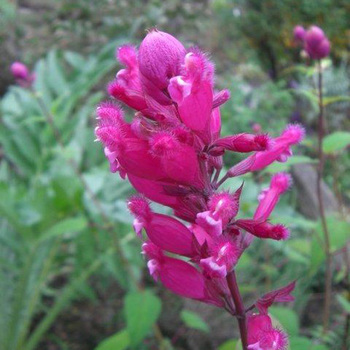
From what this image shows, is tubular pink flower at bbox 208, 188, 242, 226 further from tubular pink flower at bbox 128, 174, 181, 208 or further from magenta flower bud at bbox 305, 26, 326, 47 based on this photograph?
magenta flower bud at bbox 305, 26, 326, 47

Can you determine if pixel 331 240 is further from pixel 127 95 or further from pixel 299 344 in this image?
pixel 127 95

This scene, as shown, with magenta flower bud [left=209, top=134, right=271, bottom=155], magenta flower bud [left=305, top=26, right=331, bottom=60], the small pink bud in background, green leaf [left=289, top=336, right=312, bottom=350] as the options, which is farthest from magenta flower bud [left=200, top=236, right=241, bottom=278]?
the small pink bud in background

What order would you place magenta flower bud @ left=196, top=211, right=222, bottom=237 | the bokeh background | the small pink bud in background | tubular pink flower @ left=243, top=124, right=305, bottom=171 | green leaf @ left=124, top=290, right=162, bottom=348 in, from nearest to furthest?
magenta flower bud @ left=196, top=211, right=222, bottom=237
tubular pink flower @ left=243, top=124, right=305, bottom=171
green leaf @ left=124, top=290, right=162, bottom=348
the bokeh background
the small pink bud in background

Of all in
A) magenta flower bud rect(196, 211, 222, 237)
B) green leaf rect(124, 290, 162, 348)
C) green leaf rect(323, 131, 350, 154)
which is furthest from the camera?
green leaf rect(124, 290, 162, 348)

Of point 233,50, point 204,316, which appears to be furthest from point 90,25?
point 204,316

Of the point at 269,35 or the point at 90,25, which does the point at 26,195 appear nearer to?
the point at 90,25

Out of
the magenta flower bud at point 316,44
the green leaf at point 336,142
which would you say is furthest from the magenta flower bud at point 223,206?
the magenta flower bud at point 316,44

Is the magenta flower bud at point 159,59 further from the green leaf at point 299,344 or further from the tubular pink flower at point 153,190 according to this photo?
the green leaf at point 299,344
